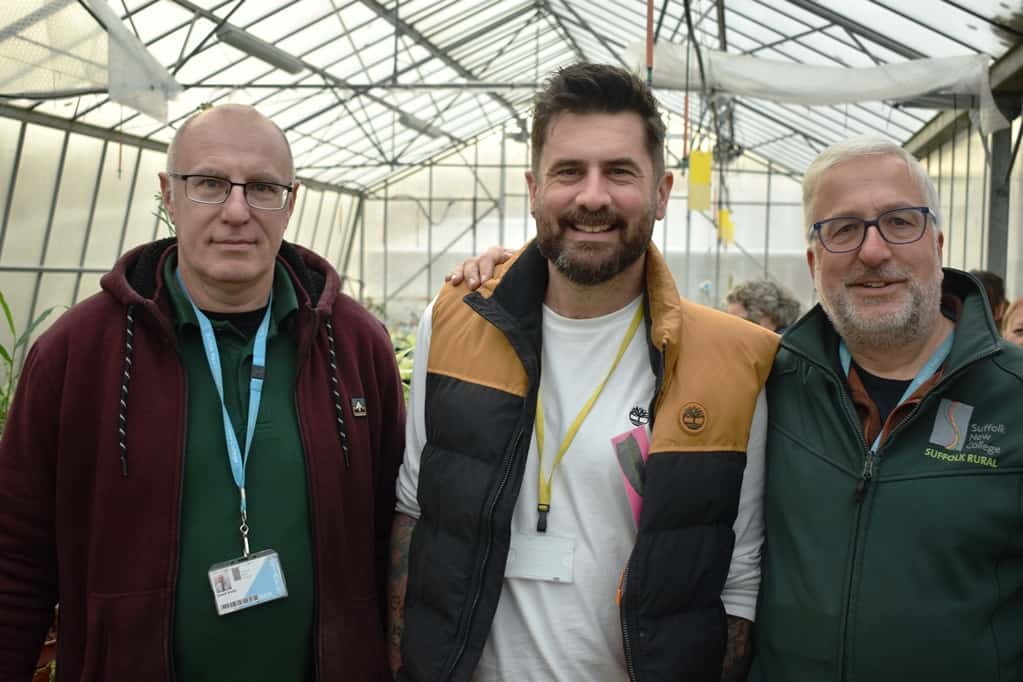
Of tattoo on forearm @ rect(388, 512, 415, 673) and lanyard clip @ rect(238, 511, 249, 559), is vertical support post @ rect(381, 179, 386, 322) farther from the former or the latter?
lanyard clip @ rect(238, 511, 249, 559)

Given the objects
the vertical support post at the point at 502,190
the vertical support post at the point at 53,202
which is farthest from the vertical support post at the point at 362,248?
the vertical support post at the point at 53,202

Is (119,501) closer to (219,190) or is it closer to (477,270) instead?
(219,190)

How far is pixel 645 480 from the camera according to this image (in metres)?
1.70

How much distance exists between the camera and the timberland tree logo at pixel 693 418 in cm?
170

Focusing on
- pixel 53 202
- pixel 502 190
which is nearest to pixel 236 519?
pixel 53 202

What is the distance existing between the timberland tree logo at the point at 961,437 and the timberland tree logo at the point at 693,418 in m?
0.38

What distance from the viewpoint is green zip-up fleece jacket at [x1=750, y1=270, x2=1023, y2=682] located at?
A: 58.5 inches

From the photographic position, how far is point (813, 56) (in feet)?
32.2

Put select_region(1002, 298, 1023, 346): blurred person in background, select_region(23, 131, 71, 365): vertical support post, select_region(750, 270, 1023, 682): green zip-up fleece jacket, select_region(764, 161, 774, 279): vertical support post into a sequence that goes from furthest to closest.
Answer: select_region(764, 161, 774, 279): vertical support post < select_region(23, 131, 71, 365): vertical support post < select_region(1002, 298, 1023, 346): blurred person in background < select_region(750, 270, 1023, 682): green zip-up fleece jacket

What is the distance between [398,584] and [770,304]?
3.27 metres

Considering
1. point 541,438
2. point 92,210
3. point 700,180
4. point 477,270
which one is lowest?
point 541,438

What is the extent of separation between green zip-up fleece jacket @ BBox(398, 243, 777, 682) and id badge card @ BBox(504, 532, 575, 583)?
0.12 feet

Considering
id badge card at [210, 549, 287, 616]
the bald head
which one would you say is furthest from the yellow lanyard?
the bald head

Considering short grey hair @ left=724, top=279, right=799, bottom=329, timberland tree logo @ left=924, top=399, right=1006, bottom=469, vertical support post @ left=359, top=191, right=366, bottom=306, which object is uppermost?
vertical support post @ left=359, top=191, right=366, bottom=306
